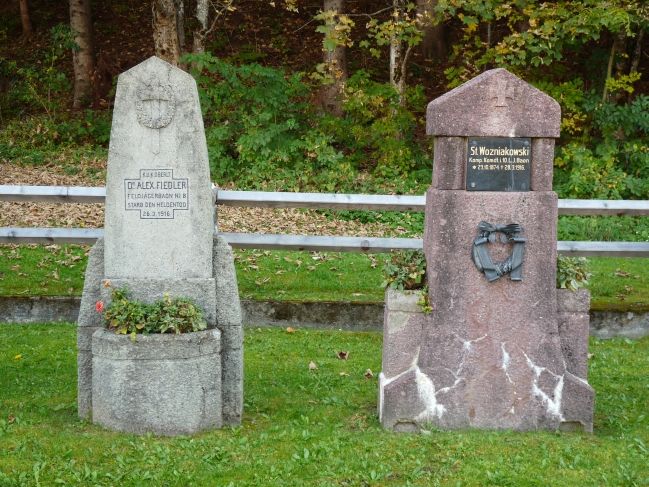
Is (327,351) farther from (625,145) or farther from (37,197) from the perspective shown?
(625,145)

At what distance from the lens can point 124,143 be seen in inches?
209

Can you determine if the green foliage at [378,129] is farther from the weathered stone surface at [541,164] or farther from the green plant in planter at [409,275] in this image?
the weathered stone surface at [541,164]

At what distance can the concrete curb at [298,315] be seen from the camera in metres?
7.90

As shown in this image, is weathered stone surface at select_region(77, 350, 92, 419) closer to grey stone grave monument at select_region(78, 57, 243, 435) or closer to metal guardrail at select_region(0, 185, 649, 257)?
grey stone grave monument at select_region(78, 57, 243, 435)

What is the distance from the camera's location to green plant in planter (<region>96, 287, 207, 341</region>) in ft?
17.1

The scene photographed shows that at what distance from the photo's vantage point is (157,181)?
17.5 ft

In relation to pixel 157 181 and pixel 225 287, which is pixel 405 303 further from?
pixel 157 181

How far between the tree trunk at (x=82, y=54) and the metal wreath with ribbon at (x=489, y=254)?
13.0 metres

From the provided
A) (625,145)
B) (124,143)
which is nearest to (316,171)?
(625,145)

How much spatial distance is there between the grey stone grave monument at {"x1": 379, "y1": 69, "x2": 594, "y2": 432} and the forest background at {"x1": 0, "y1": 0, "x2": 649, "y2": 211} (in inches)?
268

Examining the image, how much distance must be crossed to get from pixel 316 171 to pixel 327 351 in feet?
21.1

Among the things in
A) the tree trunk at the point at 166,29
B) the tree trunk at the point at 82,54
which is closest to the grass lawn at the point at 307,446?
the tree trunk at the point at 166,29

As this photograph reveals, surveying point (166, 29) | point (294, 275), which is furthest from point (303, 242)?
point (166, 29)

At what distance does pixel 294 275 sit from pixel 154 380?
13.8 feet
